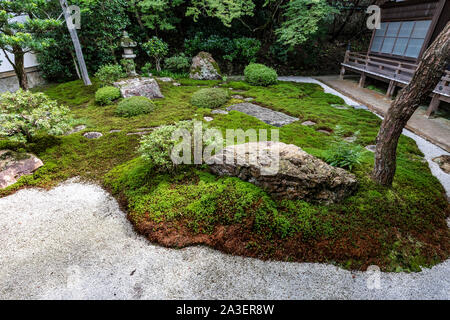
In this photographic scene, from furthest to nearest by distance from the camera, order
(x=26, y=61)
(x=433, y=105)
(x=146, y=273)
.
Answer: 1. (x=26, y=61)
2. (x=433, y=105)
3. (x=146, y=273)

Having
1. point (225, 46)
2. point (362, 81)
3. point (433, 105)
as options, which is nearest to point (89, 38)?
point (225, 46)

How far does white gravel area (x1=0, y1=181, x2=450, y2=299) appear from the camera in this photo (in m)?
2.98

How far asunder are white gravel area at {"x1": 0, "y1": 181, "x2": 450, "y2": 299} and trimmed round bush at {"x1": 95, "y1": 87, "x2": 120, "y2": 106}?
5965mm

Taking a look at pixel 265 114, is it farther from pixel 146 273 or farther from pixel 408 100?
pixel 146 273

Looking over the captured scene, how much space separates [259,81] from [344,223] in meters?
9.64

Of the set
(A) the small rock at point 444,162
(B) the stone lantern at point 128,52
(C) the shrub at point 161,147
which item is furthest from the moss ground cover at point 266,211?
(B) the stone lantern at point 128,52

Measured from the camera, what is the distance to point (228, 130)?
6.67 metres

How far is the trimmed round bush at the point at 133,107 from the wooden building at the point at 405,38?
393 inches

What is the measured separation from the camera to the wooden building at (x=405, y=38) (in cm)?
909

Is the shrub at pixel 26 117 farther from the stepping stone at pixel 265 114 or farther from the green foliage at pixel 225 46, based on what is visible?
the green foliage at pixel 225 46

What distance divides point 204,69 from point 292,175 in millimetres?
10801

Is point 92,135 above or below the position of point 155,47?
below

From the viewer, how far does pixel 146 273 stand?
3195 mm

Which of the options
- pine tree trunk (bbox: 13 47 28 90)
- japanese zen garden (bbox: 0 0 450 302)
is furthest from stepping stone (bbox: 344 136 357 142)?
pine tree trunk (bbox: 13 47 28 90)
